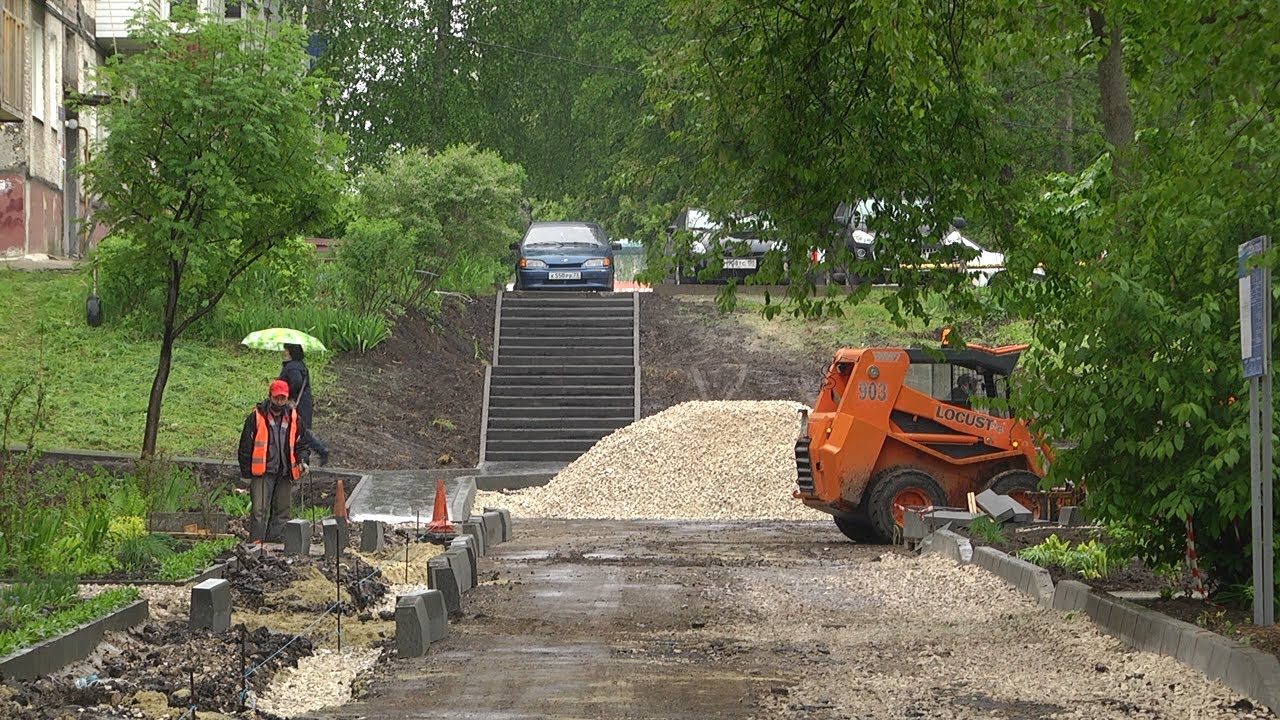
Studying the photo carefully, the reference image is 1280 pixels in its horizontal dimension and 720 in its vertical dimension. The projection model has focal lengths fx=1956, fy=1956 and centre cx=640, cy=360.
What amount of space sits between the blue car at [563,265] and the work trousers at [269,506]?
22.0 meters

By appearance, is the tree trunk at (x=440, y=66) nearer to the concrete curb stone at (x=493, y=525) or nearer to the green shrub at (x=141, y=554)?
the concrete curb stone at (x=493, y=525)

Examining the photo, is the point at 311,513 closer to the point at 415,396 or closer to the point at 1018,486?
the point at 1018,486

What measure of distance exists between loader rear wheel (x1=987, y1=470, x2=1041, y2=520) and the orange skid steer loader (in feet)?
0.04

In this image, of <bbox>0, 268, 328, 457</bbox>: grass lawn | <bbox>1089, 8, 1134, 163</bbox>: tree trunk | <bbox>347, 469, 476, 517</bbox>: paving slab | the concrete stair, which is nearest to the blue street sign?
<bbox>1089, 8, 1134, 163</bbox>: tree trunk

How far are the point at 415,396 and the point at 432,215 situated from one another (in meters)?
5.38

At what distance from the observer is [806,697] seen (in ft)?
33.2

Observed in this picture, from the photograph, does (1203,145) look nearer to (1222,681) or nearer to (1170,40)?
(1170,40)

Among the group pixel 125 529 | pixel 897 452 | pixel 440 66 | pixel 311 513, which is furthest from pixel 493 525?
pixel 440 66

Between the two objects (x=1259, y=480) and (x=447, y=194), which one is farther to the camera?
(x=447, y=194)

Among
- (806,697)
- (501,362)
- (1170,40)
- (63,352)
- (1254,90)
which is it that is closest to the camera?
(806,697)

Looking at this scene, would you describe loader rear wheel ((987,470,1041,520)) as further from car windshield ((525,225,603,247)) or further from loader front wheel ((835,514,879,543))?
car windshield ((525,225,603,247))

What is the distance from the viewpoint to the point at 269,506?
723 inches

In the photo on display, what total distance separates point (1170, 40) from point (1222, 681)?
137 inches

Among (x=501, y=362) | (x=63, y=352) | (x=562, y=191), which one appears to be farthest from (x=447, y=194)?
(x=562, y=191)
